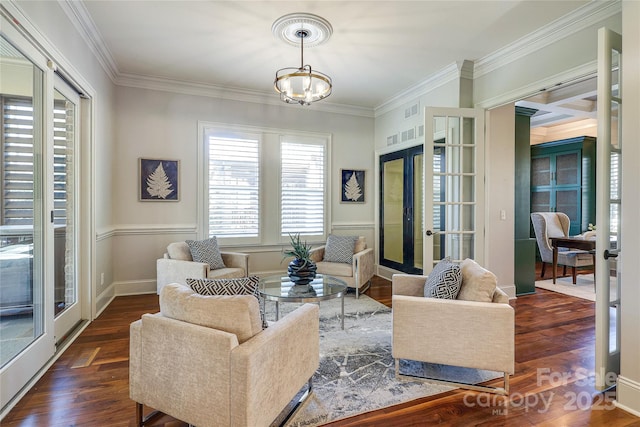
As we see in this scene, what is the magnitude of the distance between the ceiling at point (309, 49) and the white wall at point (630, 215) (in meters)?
1.05

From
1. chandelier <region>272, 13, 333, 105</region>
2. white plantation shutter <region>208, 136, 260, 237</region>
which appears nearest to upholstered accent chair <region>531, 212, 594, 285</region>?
chandelier <region>272, 13, 333, 105</region>

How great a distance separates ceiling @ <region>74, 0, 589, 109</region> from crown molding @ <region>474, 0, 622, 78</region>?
8 cm

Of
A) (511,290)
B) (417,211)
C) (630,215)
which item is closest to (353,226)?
(417,211)

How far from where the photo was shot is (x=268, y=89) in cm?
495

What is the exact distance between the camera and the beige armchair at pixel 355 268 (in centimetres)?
438

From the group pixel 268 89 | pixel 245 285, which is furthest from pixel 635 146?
pixel 268 89

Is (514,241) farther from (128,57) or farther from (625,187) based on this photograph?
(128,57)

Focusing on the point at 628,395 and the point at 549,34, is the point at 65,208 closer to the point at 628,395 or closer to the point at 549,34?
the point at 628,395

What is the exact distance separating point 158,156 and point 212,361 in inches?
150

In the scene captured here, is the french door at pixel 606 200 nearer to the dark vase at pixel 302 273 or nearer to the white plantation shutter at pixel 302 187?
the dark vase at pixel 302 273

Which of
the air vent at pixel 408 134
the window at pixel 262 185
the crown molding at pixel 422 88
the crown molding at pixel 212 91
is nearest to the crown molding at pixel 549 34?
the crown molding at pixel 422 88

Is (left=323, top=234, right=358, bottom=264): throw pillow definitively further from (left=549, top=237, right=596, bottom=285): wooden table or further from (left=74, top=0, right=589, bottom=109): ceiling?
(left=549, top=237, right=596, bottom=285): wooden table

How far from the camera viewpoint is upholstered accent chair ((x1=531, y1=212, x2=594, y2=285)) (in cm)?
513

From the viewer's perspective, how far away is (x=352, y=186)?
5742 mm
